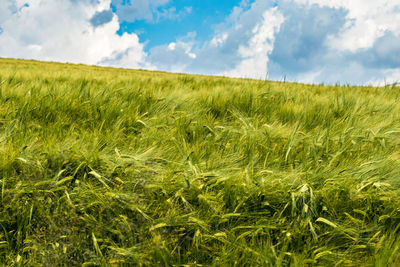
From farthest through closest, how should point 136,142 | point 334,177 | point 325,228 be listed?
point 136,142 < point 334,177 < point 325,228

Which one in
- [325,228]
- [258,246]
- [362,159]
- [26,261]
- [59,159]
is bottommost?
[26,261]

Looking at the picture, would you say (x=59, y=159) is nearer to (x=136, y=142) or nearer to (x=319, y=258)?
(x=136, y=142)

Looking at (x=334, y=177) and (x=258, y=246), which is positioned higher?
(x=334, y=177)

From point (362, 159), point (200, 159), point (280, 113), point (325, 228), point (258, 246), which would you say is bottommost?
point (258, 246)

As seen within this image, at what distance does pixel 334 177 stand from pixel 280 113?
1087mm

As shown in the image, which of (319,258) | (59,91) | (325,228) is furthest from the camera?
(59,91)

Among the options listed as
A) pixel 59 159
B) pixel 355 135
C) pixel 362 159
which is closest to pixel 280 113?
pixel 355 135

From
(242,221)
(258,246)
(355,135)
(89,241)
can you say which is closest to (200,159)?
(242,221)

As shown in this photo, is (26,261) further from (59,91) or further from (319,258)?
(59,91)

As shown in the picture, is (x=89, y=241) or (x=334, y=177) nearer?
(x=89, y=241)

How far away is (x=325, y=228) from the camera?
55.4 inches

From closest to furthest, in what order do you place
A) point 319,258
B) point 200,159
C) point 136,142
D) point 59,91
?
point 319,258 < point 200,159 < point 136,142 < point 59,91

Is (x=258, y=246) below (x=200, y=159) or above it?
below

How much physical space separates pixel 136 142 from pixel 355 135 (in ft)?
5.29
